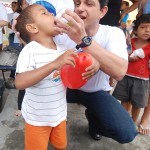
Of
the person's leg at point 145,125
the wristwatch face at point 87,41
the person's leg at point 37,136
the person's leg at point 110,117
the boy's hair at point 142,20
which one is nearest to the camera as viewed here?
the wristwatch face at point 87,41

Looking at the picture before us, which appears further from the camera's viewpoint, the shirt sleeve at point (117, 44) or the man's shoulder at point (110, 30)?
the man's shoulder at point (110, 30)

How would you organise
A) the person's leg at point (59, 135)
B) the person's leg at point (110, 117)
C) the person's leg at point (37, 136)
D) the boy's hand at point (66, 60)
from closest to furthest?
the boy's hand at point (66, 60)
the person's leg at point (37, 136)
the person's leg at point (59, 135)
the person's leg at point (110, 117)

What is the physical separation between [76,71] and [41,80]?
24 centimetres

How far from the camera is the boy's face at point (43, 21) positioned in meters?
1.51

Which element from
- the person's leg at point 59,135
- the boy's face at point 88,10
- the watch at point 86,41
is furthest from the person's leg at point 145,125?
the watch at point 86,41

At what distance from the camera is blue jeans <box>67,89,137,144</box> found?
6.24ft

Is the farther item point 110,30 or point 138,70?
point 138,70

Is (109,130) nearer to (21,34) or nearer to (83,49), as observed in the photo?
(83,49)

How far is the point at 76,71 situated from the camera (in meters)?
1.41

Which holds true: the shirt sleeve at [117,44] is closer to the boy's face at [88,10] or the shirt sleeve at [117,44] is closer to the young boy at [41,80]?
the boy's face at [88,10]

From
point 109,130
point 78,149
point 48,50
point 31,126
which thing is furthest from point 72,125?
point 48,50

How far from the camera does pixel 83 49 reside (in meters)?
1.48

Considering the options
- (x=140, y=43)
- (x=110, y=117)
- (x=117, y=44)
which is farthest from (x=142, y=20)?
(x=110, y=117)

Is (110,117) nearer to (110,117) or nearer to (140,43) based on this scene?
(110,117)
